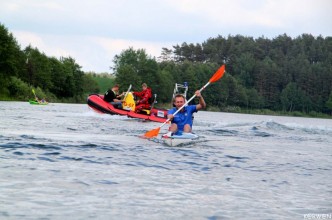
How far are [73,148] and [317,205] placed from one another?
5.80 meters

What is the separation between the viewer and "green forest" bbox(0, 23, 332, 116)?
70.4 meters

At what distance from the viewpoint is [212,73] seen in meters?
117

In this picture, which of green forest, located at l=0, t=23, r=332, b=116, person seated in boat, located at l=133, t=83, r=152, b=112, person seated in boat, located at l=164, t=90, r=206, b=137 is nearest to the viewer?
person seated in boat, located at l=164, t=90, r=206, b=137

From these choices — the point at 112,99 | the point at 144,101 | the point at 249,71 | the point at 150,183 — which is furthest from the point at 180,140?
the point at 249,71

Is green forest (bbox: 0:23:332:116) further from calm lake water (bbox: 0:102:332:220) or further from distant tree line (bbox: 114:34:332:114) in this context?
calm lake water (bbox: 0:102:332:220)

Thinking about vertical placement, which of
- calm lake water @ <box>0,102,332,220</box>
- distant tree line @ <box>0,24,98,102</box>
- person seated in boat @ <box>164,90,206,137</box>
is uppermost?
distant tree line @ <box>0,24,98,102</box>

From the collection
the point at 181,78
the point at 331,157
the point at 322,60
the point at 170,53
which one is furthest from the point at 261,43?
the point at 331,157

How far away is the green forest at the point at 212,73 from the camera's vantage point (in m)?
70.4

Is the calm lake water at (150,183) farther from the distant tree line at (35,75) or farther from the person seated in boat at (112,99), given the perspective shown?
the distant tree line at (35,75)

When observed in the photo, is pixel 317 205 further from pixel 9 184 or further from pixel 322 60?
pixel 322 60

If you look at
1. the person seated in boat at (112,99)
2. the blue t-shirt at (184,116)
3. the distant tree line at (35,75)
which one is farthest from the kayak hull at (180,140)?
the distant tree line at (35,75)

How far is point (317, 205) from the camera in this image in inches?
255

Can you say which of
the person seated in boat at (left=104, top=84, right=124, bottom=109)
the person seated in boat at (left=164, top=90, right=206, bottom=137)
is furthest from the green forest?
the person seated in boat at (left=164, top=90, right=206, bottom=137)

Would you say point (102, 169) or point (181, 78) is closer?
point (102, 169)
